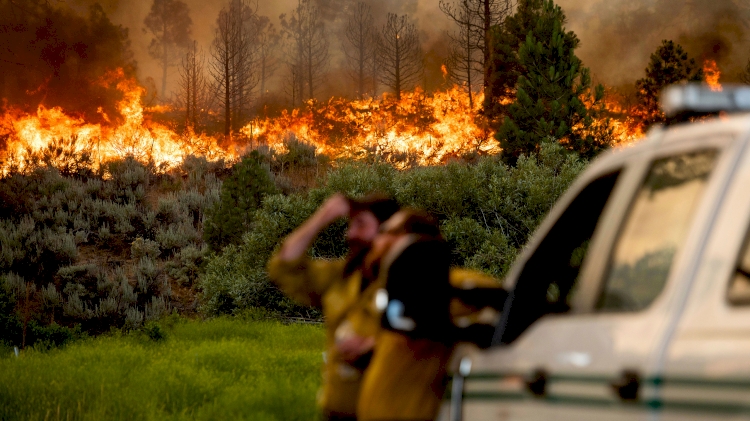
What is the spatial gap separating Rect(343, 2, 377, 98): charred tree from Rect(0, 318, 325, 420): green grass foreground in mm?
46471

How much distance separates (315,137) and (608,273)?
52791mm

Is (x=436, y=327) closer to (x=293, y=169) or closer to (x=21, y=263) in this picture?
(x=21, y=263)

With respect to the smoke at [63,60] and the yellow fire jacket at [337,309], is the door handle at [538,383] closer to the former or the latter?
the yellow fire jacket at [337,309]

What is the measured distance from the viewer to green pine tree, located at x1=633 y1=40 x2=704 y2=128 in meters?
34.8

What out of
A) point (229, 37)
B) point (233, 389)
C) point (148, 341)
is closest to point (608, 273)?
point (233, 389)

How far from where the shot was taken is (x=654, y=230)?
87.1 inches

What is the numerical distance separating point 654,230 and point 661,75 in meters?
35.4

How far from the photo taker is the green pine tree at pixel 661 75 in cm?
3484

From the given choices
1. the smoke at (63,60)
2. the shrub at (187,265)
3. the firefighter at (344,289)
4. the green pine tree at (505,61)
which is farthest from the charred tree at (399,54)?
the firefighter at (344,289)

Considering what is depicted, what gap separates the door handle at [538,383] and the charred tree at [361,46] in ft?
187

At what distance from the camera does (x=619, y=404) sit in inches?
78.5

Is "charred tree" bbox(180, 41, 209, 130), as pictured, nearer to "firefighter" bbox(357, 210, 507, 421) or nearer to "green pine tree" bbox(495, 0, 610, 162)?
"green pine tree" bbox(495, 0, 610, 162)

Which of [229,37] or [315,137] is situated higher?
[229,37]

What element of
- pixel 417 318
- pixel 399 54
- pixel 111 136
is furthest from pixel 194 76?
pixel 417 318
